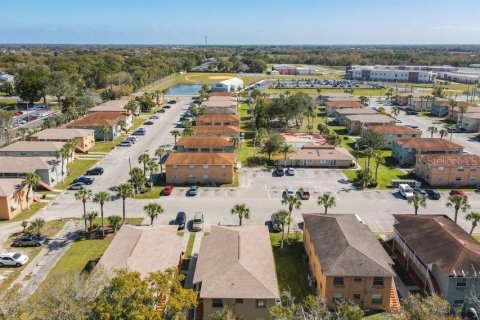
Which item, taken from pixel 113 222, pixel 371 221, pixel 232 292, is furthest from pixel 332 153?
pixel 232 292

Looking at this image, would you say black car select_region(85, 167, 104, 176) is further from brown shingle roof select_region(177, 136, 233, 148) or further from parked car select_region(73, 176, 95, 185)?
brown shingle roof select_region(177, 136, 233, 148)

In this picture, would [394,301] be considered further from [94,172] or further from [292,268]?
[94,172]

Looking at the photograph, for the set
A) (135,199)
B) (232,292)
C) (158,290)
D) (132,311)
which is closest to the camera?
(132,311)

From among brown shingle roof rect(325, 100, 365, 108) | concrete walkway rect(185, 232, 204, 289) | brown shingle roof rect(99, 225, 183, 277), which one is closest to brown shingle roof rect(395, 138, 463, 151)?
brown shingle roof rect(325, 100, 365, 108)

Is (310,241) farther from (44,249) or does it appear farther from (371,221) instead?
(44,249)

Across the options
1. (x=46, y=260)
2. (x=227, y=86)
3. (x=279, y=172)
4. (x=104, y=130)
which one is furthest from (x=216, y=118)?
(x=227, y=86)

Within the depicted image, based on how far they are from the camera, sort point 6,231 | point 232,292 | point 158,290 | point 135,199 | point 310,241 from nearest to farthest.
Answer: point 158,290 → point 232,292 → point 310,241 → point 6,231 → point 135,199
